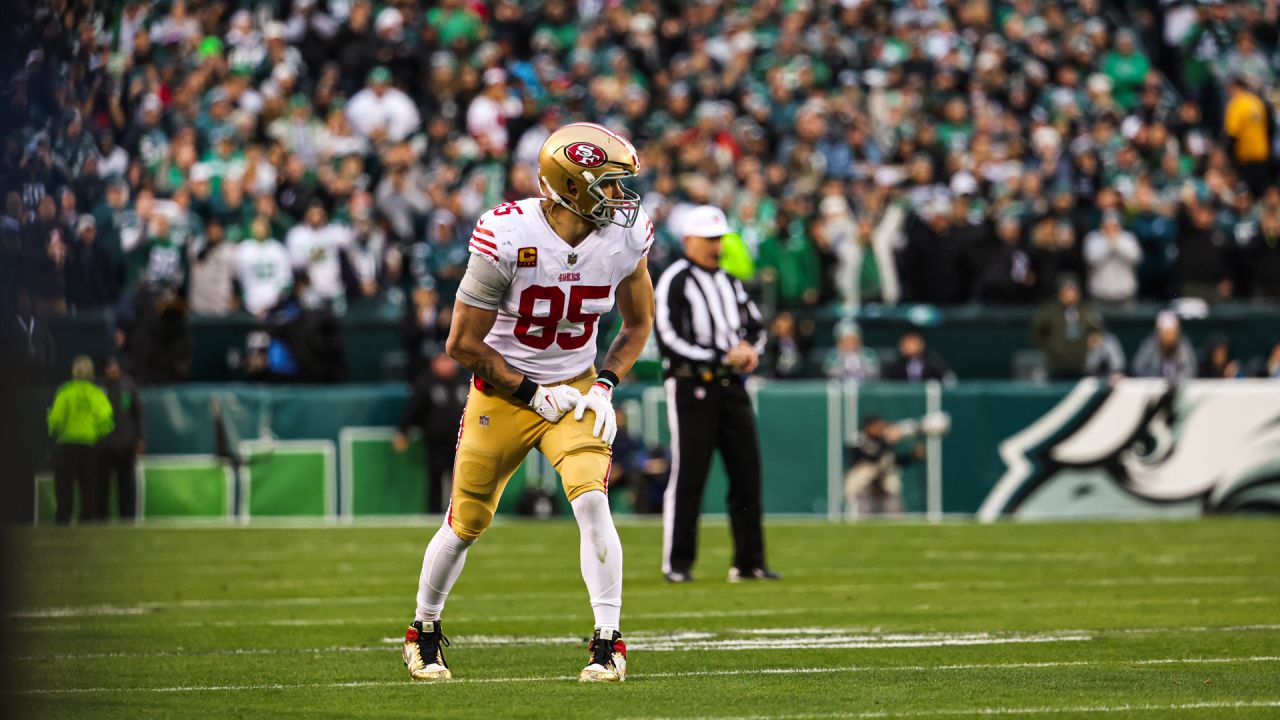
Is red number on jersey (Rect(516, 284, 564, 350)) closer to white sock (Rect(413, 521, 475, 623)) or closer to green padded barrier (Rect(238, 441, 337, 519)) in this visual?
white sock (Rect(413, 521, 475, 623))

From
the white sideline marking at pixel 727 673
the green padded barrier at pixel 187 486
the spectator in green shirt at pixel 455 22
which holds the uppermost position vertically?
the spectator in green shirt at pixel 455 22

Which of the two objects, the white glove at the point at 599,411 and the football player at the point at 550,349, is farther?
the white glove at the point at 599,411

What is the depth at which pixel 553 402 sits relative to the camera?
7480 millimetres

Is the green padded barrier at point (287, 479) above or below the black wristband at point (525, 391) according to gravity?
below

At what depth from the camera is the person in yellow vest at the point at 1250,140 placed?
2355 cm

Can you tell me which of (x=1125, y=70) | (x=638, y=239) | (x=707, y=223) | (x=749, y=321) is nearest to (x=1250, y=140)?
(x=1125, y=70)

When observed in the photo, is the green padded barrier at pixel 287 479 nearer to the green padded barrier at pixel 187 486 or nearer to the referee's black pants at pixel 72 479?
the green padded barrier at pixel 187 486

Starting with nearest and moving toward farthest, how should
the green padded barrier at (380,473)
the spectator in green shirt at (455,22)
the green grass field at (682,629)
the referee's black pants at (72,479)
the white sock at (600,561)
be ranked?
the referee's black pants at (72,479)
the green grass field at (682,629)
the white sock at (600,561)
the green padded barrier at (380,473)
the spectator in green shirt at (455,22)

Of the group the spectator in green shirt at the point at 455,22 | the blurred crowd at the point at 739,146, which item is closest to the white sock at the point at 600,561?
the blurred crowd at the point at 739,146

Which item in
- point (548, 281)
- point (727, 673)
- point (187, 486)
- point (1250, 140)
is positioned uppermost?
point (1250, 140)

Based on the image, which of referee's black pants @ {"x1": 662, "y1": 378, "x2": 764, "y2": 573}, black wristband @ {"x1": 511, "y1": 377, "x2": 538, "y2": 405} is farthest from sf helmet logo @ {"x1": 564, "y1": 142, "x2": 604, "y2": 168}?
referee's black pants @ {"x1": 662, "y1": 378, "x2": 764, "y2": 573}

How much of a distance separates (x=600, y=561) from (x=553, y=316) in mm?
885

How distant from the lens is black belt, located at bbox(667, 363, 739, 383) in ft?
39.1

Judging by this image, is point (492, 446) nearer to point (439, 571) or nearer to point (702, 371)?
point (439, 571)
